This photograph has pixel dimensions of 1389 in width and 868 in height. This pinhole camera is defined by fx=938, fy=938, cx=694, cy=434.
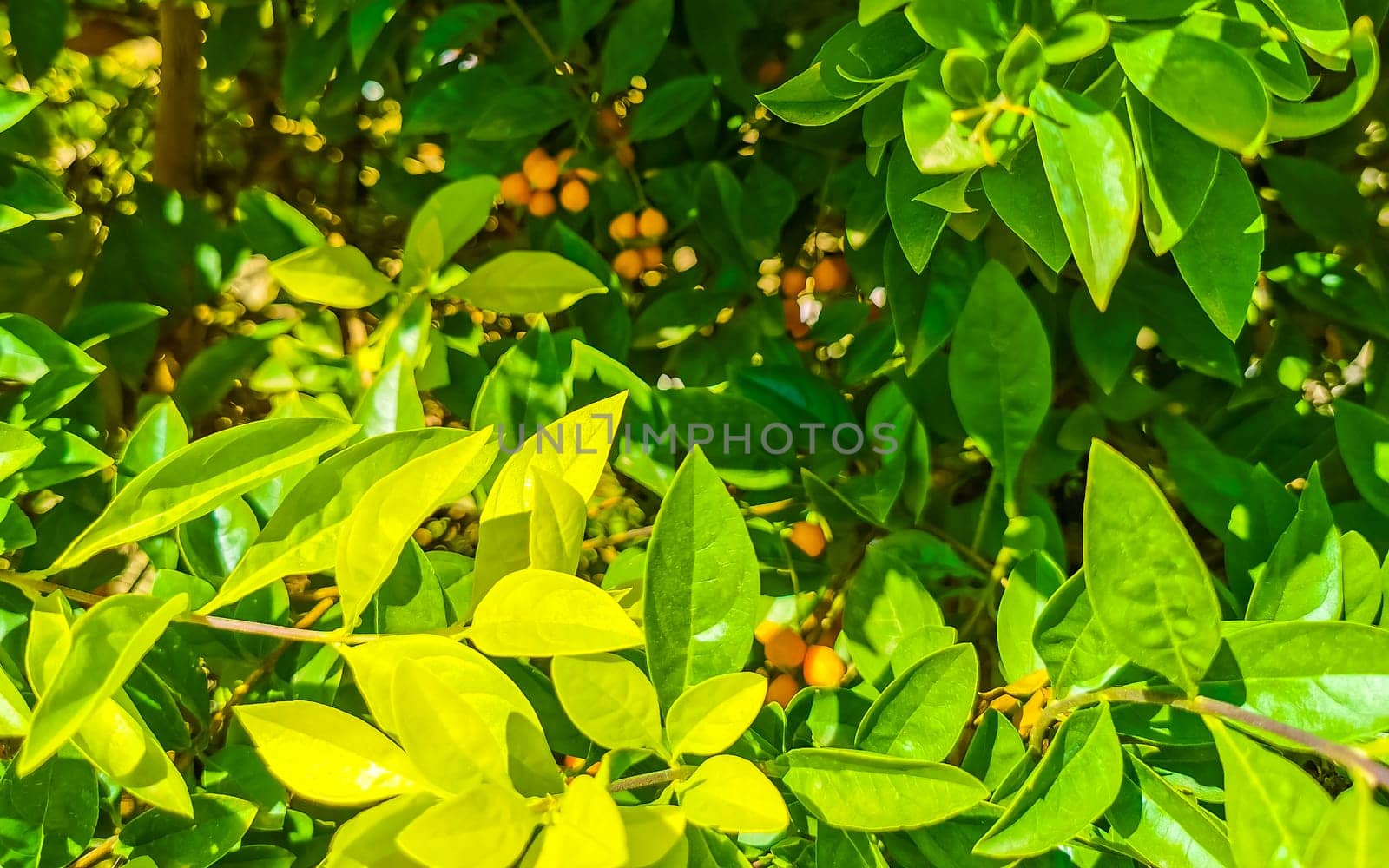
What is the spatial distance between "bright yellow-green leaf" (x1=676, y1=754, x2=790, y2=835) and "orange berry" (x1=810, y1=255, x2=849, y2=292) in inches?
24.9

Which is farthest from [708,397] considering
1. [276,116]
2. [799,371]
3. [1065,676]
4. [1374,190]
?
[276,116]

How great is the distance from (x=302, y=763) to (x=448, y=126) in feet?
1.97

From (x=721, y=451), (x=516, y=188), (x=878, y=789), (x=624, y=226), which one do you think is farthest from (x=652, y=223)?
(x=878, y=789)

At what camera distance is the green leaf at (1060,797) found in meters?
0.43

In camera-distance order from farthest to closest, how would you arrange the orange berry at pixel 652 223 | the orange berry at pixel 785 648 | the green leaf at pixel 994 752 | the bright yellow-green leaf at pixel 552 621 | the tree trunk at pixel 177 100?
the tree trunk at pixel 177 100 < the orange berry at pixel 652 223 < the orange berry at pixel 785 648 < the green leaf at pixel 994 752 < the bright yellow-green leaf at pixel 552 621

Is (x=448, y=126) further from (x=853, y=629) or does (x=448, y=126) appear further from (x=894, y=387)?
(x=853, y=629)

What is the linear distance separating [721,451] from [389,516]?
34 cm

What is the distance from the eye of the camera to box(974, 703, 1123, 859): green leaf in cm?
43

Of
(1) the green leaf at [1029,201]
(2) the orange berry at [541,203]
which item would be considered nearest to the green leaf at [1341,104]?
(1) the green leaf at [1029,201]

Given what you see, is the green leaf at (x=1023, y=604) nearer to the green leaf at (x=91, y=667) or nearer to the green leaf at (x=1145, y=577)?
the green leaf at (x=1145, y=577)

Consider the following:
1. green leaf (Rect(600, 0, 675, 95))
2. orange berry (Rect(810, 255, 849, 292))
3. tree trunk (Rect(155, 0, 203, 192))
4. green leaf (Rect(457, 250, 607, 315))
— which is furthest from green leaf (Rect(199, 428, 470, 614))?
tree trunk (Rect(155, 0, 203, 192))

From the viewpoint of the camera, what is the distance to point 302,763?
0.42 m

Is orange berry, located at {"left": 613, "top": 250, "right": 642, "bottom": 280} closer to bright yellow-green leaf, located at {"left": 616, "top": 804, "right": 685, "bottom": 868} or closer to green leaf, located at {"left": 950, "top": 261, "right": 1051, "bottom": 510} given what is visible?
green leaf, located at {"left": 950, "top": 261, "right": 1051, "bottom": 510}

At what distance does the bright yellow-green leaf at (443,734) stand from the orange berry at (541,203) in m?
0.62
